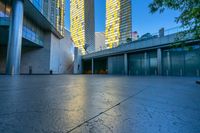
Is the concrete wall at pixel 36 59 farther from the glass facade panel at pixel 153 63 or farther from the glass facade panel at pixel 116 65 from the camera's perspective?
the glass facade panel at pixel 153 63

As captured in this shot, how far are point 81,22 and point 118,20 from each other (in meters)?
27.6

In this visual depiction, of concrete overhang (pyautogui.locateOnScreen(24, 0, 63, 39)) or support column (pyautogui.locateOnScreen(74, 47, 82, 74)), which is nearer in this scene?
concrete overhang (pyautogui.locateOnScreen(24, 0, 63, 39))

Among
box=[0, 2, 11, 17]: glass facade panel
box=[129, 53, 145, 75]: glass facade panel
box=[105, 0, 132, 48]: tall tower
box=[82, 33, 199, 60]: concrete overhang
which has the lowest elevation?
box=[129, 53, 145, 75]: glass facade panel

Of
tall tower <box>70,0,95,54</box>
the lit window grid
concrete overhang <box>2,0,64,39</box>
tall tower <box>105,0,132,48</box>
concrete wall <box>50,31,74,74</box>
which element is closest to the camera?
concrete overhang <box>2,0,64,39</box>

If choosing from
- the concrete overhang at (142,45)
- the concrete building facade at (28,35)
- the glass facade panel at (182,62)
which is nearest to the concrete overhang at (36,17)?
the concrete building facade at (28,35)

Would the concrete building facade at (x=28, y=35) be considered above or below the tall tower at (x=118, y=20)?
below

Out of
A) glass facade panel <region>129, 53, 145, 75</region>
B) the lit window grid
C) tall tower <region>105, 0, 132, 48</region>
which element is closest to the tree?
glass facade panel <region>129, 53, 145, 75</region>

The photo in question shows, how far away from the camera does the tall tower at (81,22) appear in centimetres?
6497

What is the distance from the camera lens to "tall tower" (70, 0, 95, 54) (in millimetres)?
64975

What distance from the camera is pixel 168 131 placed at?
1282 millimetres

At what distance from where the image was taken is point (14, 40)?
16.8 metres

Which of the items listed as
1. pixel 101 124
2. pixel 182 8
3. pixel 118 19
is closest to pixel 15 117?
pixel 101 124

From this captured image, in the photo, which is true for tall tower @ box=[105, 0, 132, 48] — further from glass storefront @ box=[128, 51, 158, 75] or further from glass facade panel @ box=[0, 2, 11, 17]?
glass facade panel @ box=[0, 2, 11, 17]

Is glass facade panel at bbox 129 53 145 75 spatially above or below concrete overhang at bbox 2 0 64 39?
below
